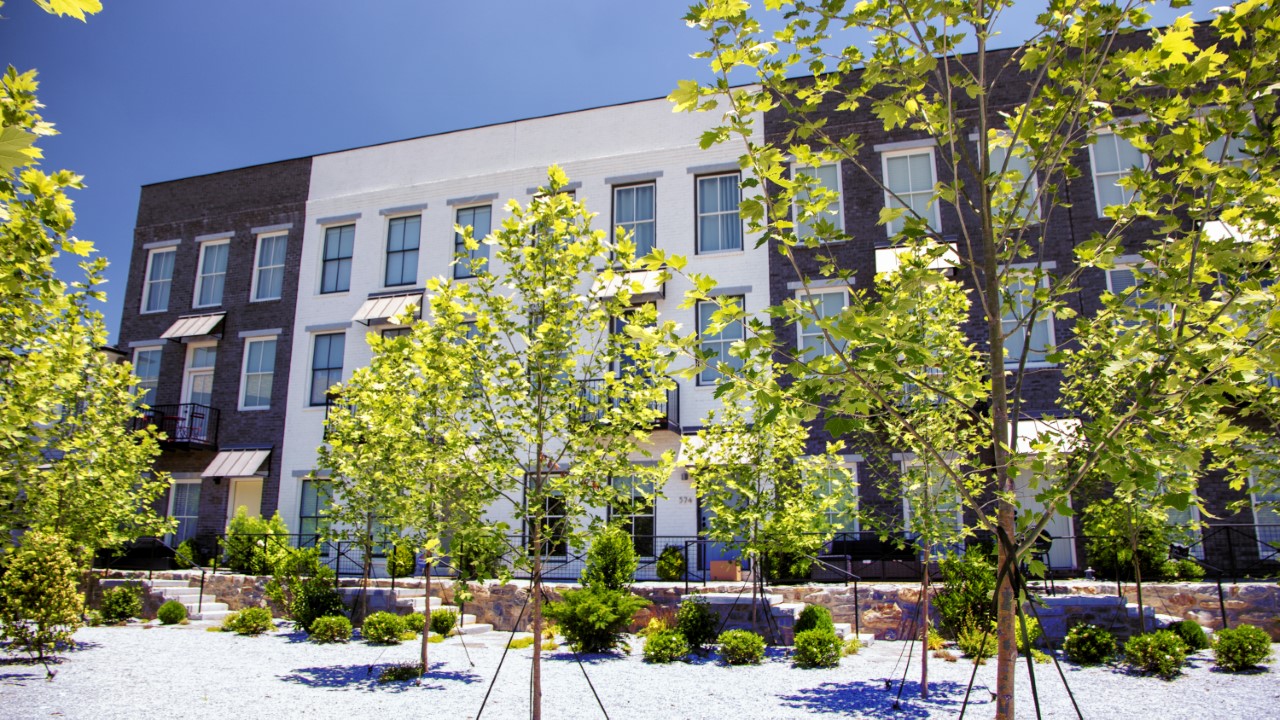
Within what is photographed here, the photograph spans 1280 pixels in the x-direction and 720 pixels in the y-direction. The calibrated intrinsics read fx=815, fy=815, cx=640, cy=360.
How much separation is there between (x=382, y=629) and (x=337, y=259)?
40.9ft

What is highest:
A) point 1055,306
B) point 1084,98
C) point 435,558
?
point 1084,98

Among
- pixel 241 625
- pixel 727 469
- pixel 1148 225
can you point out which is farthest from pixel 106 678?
pixel 1148 225

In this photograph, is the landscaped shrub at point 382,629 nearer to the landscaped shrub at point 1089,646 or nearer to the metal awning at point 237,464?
the metal awning at point 237,464

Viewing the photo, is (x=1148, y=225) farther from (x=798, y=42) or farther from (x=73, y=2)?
(x=73, y=2)

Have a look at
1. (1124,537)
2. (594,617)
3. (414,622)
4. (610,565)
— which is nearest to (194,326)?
(414,622)

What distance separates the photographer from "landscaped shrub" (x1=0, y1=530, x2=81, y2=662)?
11.7 meters

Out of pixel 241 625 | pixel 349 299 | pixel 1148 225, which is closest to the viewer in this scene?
pixel 241 625

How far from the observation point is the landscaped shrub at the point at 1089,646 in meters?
11.9

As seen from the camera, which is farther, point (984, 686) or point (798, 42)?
point (984, 686)

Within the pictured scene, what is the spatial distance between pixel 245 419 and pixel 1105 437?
906 inches

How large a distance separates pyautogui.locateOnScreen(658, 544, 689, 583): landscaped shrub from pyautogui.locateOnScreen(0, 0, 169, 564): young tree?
374 inches

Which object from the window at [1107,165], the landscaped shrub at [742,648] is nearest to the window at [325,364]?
the landscaped shrub at [742,648]

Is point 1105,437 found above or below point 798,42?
below

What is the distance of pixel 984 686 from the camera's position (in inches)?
396
